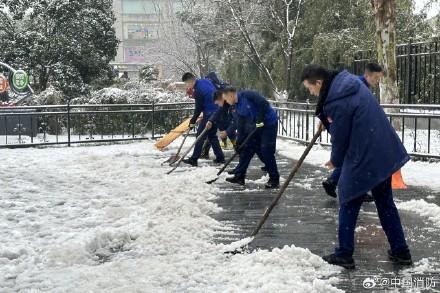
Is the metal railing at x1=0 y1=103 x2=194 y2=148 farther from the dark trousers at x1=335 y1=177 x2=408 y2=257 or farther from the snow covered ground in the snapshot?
the dark trousers at x1=335 y1=177 x2=408 y2=257

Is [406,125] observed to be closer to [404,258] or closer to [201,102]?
[201,102]

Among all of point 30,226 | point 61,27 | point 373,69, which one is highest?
point 61,27

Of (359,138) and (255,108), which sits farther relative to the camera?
(255,108)

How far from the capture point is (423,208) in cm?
643

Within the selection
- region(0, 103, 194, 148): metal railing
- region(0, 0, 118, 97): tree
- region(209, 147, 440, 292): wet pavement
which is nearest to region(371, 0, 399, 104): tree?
region(209, 147, 440, 292): wet pavement

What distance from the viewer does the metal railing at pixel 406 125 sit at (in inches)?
406

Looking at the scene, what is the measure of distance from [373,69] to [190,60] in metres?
26.0

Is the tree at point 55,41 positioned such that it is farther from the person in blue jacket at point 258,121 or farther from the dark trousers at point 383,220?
the dark trousers at point 383,220

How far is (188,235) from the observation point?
5387 millimetres

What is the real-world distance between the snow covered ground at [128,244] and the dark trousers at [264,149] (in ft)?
2.35

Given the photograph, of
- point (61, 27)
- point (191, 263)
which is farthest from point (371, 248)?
point (61, 27)

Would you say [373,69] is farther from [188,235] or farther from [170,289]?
[170,289]

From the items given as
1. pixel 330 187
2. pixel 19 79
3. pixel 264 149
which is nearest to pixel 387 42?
pixel 264 149

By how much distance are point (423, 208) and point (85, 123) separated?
11102 mm
